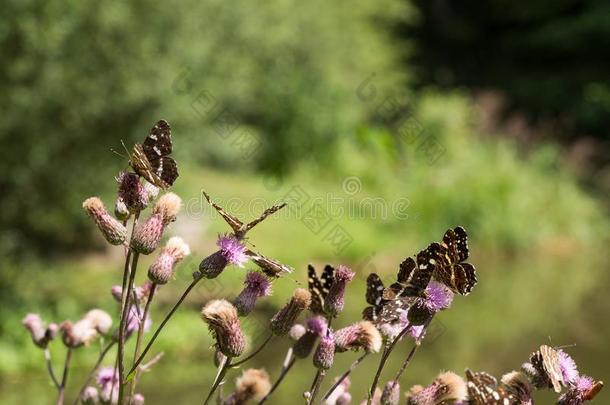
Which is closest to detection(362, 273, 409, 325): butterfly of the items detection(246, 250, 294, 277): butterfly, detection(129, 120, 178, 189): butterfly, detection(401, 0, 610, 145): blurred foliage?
detection(246, 250, 294, 277): butterfly

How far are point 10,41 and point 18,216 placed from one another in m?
1.70

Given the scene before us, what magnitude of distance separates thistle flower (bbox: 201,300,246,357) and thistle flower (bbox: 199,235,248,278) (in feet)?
0.22

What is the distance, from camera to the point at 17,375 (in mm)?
5129

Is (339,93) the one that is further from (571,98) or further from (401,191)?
(571,98)

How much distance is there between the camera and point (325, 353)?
4.09 feet

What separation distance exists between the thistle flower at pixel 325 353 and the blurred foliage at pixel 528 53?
17.3 m

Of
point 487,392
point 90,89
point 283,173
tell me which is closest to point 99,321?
point 487,392

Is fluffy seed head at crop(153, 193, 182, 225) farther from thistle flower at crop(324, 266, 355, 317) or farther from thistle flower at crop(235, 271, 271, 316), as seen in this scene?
thistle flower at crop(324, 266, 355, 317)

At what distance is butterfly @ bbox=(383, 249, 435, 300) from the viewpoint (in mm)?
1230

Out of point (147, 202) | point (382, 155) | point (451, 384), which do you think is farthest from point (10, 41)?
point (382, 155)

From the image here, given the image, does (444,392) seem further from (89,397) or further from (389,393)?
(89,397)

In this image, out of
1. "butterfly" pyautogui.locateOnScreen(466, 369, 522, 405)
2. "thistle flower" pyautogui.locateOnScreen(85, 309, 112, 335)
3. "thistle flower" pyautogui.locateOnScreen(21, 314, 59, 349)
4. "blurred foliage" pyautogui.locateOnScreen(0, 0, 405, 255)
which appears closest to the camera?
"butterfly" pyautogui.locateOnScreen(466, 369, 522, 405)

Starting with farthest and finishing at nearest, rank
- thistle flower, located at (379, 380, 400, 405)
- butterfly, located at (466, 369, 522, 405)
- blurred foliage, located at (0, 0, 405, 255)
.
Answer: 1. blurred foliage, located at (0, 0, 405, 255)
2. thistle flower, located at (379, 380, 400, 405)
3. butterfly, located at (466, 369, 522, 405)

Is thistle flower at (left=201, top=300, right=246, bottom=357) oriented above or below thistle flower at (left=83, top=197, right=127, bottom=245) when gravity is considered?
below
